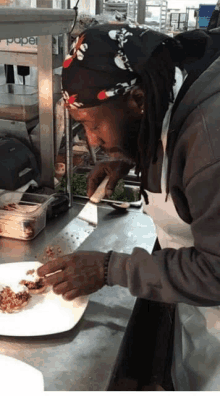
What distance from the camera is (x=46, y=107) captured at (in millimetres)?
1618

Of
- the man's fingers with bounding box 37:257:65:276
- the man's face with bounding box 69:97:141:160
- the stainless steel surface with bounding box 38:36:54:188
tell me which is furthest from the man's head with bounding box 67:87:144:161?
the stainless steel surface with bounding box 38:36:54:188

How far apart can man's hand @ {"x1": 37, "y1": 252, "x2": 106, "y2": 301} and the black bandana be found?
1.31ft

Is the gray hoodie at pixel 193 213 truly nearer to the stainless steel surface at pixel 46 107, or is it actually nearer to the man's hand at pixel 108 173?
the man's hand at pixel 108 173

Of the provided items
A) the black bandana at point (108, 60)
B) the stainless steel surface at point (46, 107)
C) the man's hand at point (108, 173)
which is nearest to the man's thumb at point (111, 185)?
the man's hand at point (108, 173)

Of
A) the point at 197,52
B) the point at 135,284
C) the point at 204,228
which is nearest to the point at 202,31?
the point at 197,52

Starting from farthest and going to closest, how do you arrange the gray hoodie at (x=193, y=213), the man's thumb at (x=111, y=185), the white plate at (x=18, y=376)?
the man's thumb at (x=111, y=185) < the gray hoodie at (x=193, y=213) < the white plate at (x=18, y=376)

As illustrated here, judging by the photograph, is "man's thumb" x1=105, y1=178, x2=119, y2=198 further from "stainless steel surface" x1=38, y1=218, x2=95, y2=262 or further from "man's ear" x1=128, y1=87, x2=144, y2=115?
"man's ear" x1=128, y1=87, x2=144, y2=115

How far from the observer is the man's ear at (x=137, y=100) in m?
0.84

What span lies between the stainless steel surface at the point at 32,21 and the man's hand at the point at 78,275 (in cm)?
57

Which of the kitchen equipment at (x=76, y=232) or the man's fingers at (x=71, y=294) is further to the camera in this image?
the kitchen equipment at (x=76, y=232)

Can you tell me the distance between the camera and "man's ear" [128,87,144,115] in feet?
2.75

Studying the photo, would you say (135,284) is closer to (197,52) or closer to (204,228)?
(204,228)

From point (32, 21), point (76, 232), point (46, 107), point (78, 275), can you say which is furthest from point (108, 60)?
point (46, 107)

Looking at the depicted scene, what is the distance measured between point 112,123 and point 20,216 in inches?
28.0
